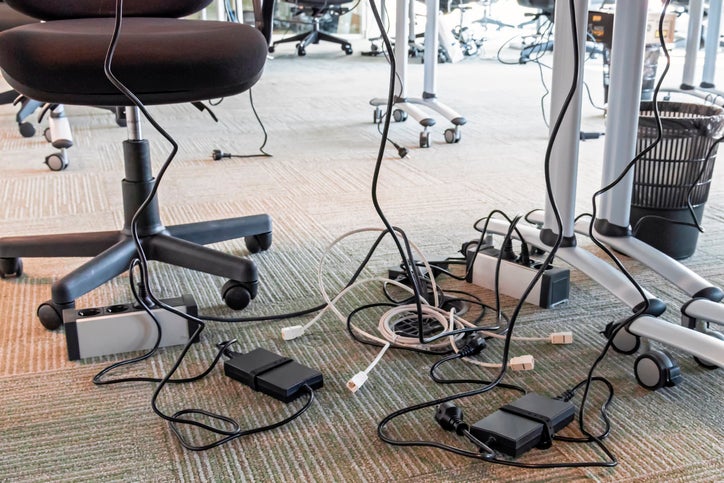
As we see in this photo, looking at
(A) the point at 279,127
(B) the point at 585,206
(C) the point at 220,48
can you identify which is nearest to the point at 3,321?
(C) the point at 220,48

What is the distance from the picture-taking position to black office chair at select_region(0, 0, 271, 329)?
46.4 inches

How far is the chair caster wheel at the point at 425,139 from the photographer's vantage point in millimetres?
2764

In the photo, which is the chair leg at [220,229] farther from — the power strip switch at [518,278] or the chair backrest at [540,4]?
the chair backrest at [540,4]

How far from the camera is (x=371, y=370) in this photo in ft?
3.93

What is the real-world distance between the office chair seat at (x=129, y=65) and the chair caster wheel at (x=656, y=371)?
778 millimetres

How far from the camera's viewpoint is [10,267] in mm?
1551

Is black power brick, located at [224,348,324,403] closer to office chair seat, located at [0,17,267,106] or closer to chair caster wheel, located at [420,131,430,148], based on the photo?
office chair seat, located at [0,17,267,106]

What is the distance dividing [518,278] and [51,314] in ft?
2.75

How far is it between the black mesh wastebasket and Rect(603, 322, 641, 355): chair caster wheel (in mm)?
501

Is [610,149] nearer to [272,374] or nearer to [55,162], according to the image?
[272,374]

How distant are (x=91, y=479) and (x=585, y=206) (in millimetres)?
1476

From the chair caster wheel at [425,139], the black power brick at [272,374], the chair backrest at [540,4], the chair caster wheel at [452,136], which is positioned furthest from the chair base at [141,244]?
the chair backrest at [540,4]

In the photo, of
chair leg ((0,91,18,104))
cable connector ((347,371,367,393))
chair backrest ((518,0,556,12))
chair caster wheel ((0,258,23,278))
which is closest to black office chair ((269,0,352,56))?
chair backrest ((518,0,556,12))

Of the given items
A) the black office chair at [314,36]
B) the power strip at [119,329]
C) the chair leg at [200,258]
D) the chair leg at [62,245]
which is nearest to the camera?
the power strip at [119,329]
